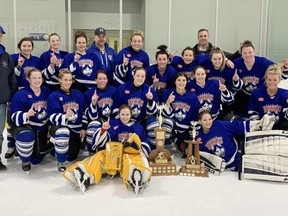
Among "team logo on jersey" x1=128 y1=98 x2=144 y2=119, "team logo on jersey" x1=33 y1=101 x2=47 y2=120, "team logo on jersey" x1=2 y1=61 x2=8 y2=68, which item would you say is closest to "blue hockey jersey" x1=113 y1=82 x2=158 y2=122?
"team logo on jersey" x1=128 y1=98 x2=144 y2=119

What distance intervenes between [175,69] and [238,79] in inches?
29.6

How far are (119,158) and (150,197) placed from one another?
49 centimetres

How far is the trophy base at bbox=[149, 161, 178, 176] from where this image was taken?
327cm

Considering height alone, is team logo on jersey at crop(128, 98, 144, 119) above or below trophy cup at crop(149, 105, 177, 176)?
above

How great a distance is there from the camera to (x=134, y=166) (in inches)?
110

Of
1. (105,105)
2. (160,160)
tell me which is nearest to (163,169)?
(160,160)

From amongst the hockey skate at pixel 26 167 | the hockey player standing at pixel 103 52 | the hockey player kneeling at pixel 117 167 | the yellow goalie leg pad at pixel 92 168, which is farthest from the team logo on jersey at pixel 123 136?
the hockey player standing at pixel 103 52

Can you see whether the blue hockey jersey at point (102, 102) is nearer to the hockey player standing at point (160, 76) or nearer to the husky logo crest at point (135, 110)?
the husky logo crest at point (135, 110)

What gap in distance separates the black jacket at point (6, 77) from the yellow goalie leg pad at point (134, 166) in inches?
51.6

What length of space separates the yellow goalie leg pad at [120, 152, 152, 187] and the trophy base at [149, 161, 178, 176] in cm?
20

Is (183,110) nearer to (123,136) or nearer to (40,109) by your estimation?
(123,136)

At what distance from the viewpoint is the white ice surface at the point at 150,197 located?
252cm

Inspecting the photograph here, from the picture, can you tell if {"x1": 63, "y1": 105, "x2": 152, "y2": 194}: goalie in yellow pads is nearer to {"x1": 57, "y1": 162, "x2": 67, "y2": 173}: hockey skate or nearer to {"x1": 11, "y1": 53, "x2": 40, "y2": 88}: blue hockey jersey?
{"x1": 57, "y1": 162, "x2": 67, "y2": 173}: hockey skate

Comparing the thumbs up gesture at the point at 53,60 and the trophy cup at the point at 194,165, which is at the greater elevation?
the thumbs up gesture at the point at 53,60
